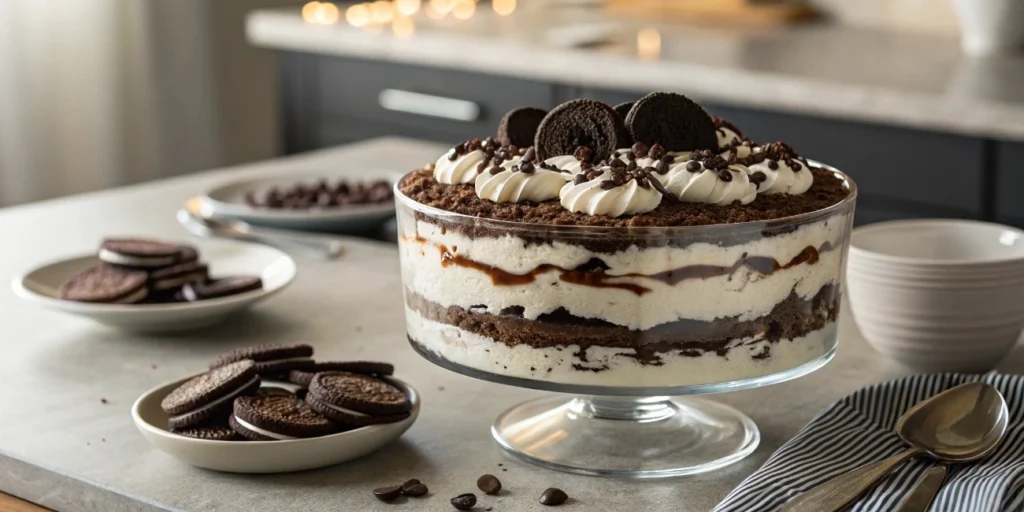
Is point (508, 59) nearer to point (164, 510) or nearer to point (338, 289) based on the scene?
point (338, 289)

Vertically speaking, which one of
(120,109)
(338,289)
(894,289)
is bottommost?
(120,109)

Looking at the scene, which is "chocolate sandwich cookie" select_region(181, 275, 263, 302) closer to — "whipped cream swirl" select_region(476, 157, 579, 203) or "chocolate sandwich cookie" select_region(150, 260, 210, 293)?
"chocolate sandwich cookie" select_region(150, 260, 210, 293)

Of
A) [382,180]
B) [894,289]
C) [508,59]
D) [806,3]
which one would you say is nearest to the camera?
[894,289]

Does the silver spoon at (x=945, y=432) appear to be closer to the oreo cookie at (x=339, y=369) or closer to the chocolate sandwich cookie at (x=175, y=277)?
the oreo cookie at (x=339, y=369)

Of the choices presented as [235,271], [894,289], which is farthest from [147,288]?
[894,289]

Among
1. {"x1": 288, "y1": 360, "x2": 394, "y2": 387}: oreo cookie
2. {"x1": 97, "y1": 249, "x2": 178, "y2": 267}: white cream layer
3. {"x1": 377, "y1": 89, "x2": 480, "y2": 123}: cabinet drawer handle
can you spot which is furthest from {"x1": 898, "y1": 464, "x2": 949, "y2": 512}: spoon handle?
{"x1": 377, "y1": 89, "x2": 480, "y2": 123}: cabinet drawer handle

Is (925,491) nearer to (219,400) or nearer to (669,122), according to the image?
(669,122)

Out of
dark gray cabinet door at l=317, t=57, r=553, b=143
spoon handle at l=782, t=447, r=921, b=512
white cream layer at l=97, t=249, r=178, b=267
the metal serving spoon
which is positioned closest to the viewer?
spoon handle at l=782, t=447, r=921, b=512
